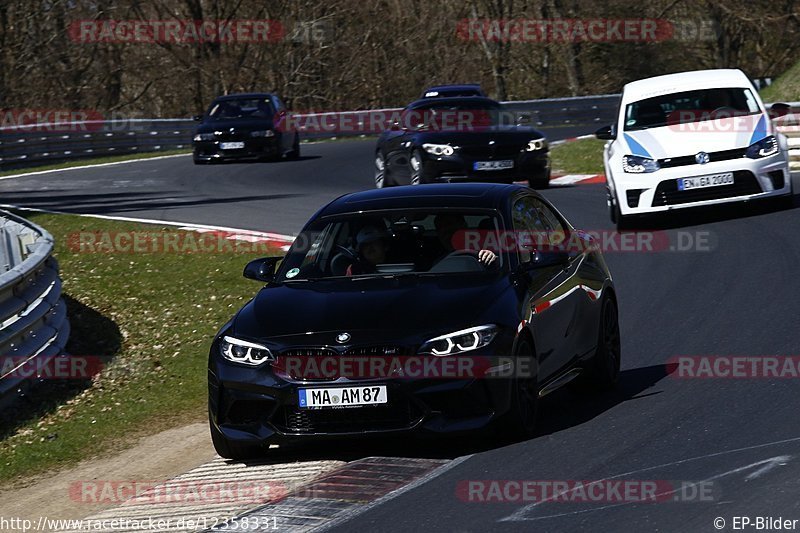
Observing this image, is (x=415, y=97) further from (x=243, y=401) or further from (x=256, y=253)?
A: (x=243, y=401)

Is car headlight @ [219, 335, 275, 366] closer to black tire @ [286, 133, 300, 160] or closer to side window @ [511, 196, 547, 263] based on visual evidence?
side window @ [511, 196, 547, 263]

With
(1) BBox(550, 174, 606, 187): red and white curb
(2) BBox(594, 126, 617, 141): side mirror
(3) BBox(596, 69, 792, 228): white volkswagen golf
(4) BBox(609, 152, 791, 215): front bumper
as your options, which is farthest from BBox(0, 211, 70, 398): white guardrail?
(1) BBox(550, 174, 606, 187): red and white curb

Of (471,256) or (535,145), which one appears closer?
(471,256)

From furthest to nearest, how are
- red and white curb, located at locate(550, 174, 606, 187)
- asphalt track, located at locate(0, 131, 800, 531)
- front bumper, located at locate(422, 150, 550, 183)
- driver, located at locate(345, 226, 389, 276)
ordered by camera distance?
1. red and white curb, located at locate(550, 174, 606, 187)
2. front bumper, located at locate(422, 150, 550, 183)
3. driver, located at locate(345, 226, 389, 276)
4. asphalt track, located at locate(0, 131, 800, 531)

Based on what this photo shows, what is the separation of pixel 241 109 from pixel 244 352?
78.6 ft

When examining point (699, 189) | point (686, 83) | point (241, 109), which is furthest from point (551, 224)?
point (241, 109)

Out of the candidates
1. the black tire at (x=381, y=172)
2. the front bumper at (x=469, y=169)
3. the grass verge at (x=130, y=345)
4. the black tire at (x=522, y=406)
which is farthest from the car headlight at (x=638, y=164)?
the black tire at (x=522, y=406)

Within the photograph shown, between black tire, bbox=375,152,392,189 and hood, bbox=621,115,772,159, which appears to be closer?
hood, bbox=621,115,772,159

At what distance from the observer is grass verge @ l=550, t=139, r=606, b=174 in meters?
25.7

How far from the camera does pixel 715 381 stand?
902cm

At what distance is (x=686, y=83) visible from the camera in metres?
17.3

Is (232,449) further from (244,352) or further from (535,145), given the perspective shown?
(535,145)

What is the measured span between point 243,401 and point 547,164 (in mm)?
14606

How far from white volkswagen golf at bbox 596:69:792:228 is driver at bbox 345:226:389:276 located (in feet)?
27.1
